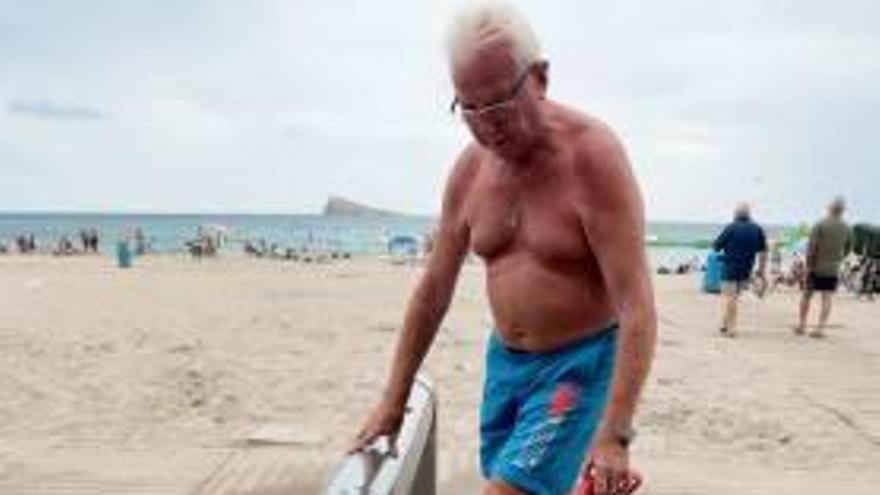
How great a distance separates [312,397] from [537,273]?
6.91 meters

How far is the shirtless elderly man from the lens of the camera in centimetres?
321

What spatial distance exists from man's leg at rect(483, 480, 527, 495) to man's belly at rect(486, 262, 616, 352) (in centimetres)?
36

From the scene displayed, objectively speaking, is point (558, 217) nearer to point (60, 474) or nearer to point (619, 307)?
point (619, 307)

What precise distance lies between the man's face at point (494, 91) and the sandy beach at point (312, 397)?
378 centimetres

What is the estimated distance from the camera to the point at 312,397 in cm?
1030

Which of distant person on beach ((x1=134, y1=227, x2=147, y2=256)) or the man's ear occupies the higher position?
the man's ear

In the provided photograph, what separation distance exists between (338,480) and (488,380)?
1016 millimetres

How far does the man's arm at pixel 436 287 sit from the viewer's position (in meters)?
3.79

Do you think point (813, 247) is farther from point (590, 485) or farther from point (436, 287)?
point (590, 485)

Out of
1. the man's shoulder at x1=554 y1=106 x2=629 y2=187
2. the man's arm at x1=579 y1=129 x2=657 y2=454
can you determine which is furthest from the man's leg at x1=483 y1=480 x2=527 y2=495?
the man's shoulder at x1=554 y1=106 x2=629 y2=187

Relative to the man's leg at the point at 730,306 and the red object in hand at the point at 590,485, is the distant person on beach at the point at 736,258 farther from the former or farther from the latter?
the red object in hand at the point at 590,485

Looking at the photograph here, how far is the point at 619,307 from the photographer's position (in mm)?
3338

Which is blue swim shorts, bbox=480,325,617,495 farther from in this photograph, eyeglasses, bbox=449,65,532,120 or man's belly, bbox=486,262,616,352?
eyeglasses, bbox=449,65,532,120

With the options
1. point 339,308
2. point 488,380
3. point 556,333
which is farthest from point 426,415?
point 339,308
